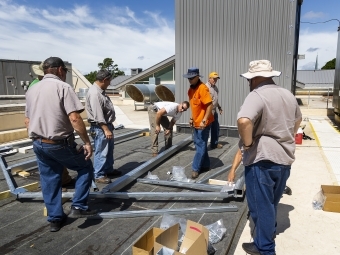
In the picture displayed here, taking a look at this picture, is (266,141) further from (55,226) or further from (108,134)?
(108,134)

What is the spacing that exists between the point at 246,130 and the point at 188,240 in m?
1.13

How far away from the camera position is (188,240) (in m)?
2.44

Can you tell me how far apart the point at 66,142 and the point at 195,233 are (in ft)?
5.20

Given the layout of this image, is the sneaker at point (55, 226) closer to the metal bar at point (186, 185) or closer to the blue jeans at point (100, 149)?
the blue jeans at point (100, 149)

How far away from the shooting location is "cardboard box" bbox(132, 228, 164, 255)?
2133 millimetres

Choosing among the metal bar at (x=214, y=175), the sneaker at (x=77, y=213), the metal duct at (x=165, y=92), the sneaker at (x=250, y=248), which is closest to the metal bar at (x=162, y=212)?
the sneaker at (x=77, y=213)

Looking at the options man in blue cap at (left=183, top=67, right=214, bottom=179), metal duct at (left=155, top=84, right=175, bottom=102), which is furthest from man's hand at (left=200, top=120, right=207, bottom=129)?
metal duct at (left=155, top=84, right=175, bottom=102)

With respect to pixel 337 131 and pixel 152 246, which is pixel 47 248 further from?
pixel 337 131

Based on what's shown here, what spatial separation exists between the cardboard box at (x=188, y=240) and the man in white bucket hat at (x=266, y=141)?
549 millimetres

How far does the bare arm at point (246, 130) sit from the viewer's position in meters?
2.14

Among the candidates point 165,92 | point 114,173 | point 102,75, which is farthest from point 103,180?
point 165,92

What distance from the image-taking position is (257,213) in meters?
2.43

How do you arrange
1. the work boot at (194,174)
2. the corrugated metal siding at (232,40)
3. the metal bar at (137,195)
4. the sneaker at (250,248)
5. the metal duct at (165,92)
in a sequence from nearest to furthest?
the sneaker at (250,248), the metal bar at (137,195), the work boot at (194,174), the corrugated metal siding at (232,40), the metal duct at (165,92)

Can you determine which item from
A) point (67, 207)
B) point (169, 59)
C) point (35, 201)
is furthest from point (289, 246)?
point (169, 59)
